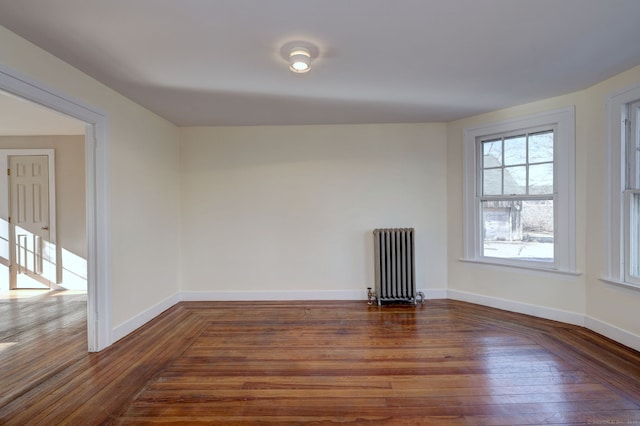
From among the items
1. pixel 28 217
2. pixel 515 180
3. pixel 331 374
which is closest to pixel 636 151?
pixel 515 180

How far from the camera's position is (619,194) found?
2.69 metres

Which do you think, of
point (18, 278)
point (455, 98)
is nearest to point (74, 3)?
point (455, 98)

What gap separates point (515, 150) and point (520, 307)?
5.83 ft

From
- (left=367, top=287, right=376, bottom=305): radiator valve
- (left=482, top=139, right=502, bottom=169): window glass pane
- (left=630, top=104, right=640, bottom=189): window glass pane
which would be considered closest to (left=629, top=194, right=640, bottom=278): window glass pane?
(left=630, top=104, right=640, bottom=189): window glass pane

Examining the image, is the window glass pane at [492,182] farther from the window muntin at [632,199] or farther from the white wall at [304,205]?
the window muntin at [632,199]

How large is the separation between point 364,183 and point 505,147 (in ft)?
5.55

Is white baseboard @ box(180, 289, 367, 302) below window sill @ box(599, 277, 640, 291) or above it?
below

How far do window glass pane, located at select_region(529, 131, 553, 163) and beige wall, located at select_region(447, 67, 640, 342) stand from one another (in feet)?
0.82

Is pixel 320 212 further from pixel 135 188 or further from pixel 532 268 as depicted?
pixel 532 268

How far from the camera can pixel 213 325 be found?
3.23 m

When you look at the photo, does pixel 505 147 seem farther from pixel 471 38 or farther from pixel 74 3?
pixel 74 3

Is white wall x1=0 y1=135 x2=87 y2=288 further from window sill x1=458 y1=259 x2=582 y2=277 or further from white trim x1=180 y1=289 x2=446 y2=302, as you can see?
window sill x1=458 y1=259 x2=582 y2=277

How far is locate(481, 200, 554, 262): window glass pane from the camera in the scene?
3314 millimetres

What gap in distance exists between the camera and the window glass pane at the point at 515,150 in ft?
11.3
